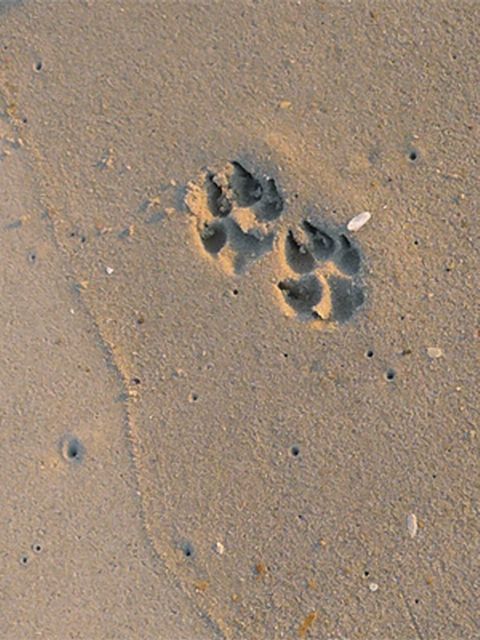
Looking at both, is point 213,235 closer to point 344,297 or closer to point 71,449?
point 344,297

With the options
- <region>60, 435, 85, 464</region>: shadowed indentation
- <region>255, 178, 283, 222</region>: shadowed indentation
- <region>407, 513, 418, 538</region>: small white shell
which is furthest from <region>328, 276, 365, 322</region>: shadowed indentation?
<region>60, 435, 85, 464</region>: shadowed indentation

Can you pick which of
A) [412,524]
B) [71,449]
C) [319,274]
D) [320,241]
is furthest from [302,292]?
[71,449]

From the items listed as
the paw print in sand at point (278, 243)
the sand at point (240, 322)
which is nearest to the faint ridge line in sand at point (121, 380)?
the sand at point (240, 322)

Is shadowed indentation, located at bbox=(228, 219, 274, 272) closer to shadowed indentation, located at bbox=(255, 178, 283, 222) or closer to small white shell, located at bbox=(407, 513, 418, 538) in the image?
shadowed indentation, located at bbox=(255, 178, 283, 222)

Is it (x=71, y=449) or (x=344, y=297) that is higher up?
(x=344, y=297)

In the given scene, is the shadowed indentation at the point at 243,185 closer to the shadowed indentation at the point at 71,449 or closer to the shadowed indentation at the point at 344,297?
the shadowed indentation at the point at 344,297

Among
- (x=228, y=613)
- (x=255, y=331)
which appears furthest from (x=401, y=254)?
(x=228, y=613)

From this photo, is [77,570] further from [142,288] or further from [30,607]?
[142,288]
